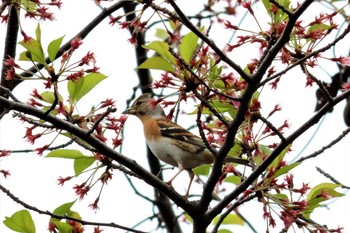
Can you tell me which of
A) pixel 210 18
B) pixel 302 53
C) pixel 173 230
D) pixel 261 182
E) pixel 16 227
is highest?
pixel 210 18

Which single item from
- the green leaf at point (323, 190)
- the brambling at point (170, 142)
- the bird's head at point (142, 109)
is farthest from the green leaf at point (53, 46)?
the bird's head at point (142, 109)

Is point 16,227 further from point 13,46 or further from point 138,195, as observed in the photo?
point 138,195

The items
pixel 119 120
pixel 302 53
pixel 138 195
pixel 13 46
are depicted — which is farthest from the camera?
pixel 138 195

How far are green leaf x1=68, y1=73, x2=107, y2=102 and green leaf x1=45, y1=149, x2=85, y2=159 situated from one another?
33 centimetres

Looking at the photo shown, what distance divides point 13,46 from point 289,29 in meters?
2.73

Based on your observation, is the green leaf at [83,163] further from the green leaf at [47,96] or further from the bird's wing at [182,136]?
the bird's wing at [182,136]

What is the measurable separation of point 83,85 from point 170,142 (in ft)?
7.33

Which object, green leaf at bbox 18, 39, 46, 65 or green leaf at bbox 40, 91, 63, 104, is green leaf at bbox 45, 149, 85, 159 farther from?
green leaf at bbox 18, 39, 46, 65

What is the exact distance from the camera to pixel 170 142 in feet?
22.1

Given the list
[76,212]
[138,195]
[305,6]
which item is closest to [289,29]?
[305,6]

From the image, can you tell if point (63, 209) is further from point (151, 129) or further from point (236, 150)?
point (151, 129)

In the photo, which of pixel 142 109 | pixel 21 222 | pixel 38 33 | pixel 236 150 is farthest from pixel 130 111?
pixel 38 33

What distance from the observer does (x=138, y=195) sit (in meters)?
8.01

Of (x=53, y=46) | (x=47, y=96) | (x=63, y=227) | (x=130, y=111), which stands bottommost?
(x=63, y=227)
